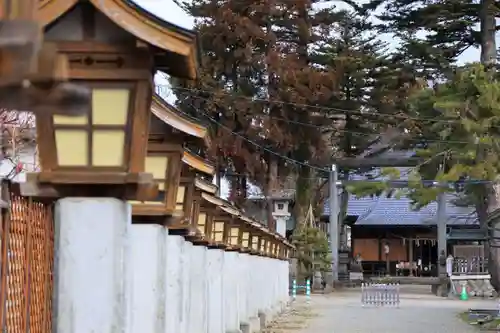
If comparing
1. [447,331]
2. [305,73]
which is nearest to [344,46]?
[305,73]

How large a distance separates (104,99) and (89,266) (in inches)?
45.6

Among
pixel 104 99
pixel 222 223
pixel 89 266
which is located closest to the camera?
pixel 89 266

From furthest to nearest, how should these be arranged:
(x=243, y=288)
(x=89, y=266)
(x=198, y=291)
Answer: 1. (x=243, y=288)
2. (x=198, y=291)
3. (x=89, y=266)

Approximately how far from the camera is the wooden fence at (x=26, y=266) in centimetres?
436

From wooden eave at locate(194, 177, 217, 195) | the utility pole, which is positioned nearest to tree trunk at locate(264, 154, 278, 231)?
the utility pole

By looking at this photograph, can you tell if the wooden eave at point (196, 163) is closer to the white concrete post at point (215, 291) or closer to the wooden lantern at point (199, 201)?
the wooden lantern at point (199, 201)

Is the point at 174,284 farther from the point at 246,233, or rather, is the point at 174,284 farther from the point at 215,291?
→ the point at 246,233

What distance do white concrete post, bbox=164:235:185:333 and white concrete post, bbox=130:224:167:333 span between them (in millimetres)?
779

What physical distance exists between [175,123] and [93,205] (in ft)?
7.78

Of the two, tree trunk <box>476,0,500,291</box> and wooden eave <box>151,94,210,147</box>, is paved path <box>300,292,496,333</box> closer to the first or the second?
tree trunk <box>476,0,500,291</box>

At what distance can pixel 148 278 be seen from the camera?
7.81 metres

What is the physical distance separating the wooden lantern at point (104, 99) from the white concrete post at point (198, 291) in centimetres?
520

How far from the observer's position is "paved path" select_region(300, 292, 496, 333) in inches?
828

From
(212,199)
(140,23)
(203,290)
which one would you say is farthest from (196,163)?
(140,23)
